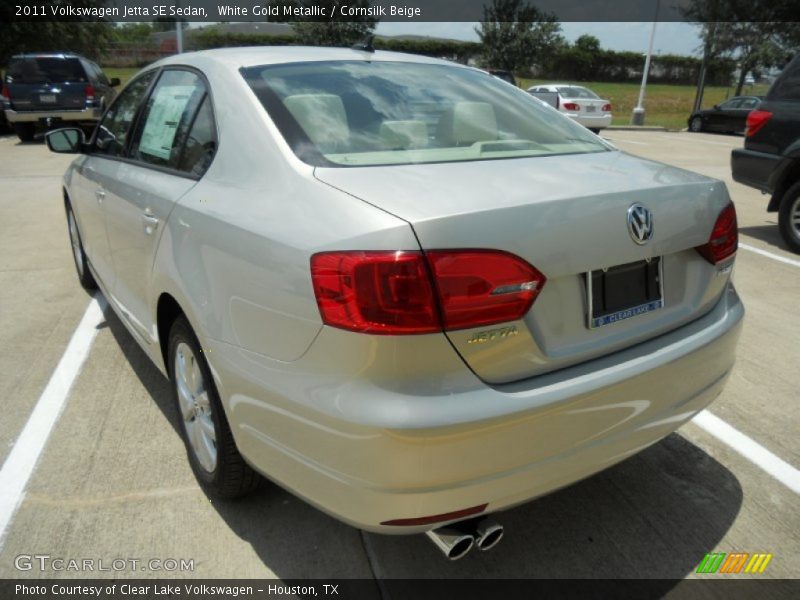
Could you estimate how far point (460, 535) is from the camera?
6.14 ft

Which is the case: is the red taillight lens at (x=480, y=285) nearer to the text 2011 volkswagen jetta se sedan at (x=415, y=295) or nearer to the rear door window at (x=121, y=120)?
the text 2011 volkswagen jetta se sedan at (x=415, y=295)

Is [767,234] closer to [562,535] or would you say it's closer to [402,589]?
[562,535]

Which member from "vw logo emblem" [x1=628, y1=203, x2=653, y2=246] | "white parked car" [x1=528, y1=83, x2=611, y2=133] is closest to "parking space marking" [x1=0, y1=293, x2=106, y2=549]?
"vw logo emblem" [x1=628, y1=203, x2=653, y2=246]

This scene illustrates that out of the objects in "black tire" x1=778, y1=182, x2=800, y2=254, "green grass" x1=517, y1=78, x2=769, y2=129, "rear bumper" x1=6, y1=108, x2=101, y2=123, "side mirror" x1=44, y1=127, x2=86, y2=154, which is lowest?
"green grass" x1=517, y1=78, x2=769, y2=129

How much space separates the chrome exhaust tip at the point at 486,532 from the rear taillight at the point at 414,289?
62 centimetres

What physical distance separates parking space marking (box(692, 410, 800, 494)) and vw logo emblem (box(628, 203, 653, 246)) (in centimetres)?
115

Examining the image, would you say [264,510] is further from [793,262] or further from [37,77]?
[37,77]

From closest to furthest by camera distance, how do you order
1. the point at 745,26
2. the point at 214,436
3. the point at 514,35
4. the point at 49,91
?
the point at 214,436 < the point at 49,91 < the point at 745,26 < the point at 514,35

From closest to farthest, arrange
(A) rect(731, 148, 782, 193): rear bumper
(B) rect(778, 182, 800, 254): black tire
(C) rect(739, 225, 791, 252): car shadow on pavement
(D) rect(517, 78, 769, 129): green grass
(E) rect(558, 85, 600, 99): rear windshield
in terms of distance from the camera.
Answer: (B) rect(778, 182, 800, 254): black tire, (A) rect(731, 148, 782, 193): rear bumper, (C) rect(739, 225, 791, 252): car shadow on pavement, (E) rect(558, 85, 600, 99): rear windshield, (D) rect(517, 78, 769, 129): green grass

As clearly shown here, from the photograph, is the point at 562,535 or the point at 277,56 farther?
the point at 277,56

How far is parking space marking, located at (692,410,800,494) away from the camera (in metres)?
2.76

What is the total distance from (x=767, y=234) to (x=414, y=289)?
677cm

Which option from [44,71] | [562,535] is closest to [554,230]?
[562,535]

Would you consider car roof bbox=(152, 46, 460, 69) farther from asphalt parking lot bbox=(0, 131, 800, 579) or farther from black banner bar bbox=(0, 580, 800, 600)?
black banner bar bbox=(0, 580, 800, 600)
